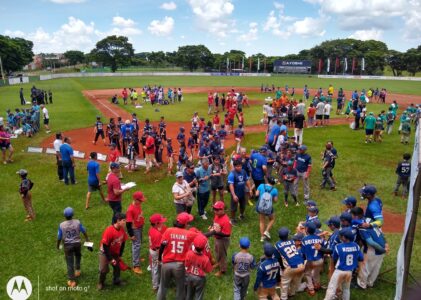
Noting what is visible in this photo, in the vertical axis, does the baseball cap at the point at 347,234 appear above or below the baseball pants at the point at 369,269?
above

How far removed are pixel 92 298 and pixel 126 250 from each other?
1.90 meters

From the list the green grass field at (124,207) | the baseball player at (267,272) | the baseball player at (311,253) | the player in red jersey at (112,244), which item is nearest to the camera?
the baseball player at (267,272)

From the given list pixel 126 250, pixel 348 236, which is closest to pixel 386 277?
pixel 348 236

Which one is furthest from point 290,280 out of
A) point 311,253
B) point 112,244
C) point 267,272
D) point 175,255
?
point 112,244

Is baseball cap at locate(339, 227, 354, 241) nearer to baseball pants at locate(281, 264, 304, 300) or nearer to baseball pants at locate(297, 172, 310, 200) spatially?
baseball pants at locate(281, 264, 304, 300)

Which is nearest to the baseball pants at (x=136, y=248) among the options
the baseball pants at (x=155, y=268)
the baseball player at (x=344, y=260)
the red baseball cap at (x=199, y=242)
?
the baseball pants at (x=155, y=268)

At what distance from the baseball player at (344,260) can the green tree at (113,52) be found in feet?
363

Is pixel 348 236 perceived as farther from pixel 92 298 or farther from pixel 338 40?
pixel 338 40

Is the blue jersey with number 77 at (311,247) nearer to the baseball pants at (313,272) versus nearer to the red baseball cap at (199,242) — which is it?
the baseball pants at (313,272)

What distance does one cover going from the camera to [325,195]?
12.6 m

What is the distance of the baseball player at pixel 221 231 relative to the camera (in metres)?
7.47

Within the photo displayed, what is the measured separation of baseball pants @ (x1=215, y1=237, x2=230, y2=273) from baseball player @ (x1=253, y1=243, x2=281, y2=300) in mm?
1387

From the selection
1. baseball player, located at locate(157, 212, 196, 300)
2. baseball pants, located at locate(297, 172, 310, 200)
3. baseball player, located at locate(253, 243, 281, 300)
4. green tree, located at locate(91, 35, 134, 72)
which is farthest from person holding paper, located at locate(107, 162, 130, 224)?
green tree, located at locate(91, 35, 134, 72)

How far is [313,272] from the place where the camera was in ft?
24.1
